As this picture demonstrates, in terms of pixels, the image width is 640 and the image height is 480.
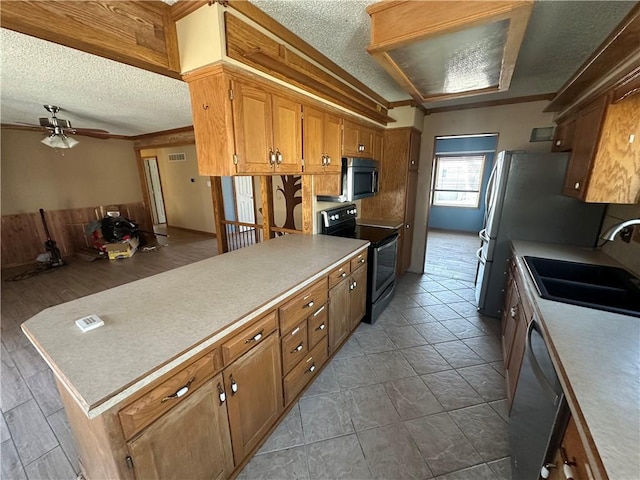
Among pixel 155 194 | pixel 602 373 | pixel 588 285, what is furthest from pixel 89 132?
Result: pixel 588 285

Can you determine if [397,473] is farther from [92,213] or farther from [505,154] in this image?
[92,213]

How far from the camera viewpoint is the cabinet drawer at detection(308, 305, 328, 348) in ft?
6.06

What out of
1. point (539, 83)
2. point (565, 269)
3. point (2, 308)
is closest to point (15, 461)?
point (2, 308)

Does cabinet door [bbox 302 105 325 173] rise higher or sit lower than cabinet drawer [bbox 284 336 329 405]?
higher

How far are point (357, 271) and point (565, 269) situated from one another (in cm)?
156

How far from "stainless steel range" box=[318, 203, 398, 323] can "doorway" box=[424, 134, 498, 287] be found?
114 inches

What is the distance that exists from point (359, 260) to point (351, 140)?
1.32 metres

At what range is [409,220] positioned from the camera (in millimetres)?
3863

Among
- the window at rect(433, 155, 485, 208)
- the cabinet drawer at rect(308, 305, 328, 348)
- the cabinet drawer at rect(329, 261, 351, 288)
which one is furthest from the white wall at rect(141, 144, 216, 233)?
the window at rect(433, 155, 485, 208)

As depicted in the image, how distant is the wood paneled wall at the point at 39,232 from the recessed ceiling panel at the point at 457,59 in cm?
651

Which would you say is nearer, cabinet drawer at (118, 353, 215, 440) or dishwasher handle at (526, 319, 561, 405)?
cabinet drawer at (118, 353, 215, 440)

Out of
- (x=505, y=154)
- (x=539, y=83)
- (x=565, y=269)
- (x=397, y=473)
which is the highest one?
(x=539, y=83)

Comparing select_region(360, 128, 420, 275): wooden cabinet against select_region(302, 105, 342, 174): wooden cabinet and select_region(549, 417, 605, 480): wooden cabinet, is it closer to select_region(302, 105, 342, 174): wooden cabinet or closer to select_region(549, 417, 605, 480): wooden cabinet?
select_region(302, 105, 342, 174): wooden cabinet

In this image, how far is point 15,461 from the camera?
1472mm
